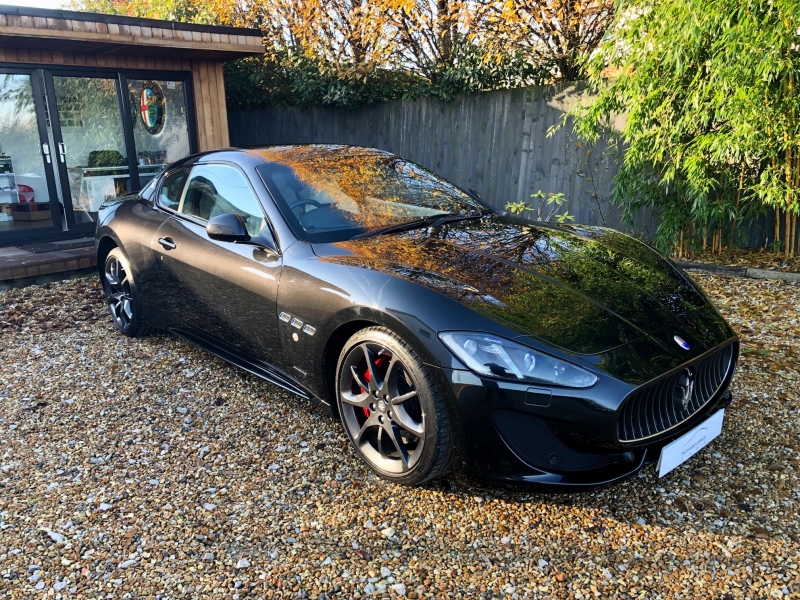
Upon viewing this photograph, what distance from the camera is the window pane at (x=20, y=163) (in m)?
7.46

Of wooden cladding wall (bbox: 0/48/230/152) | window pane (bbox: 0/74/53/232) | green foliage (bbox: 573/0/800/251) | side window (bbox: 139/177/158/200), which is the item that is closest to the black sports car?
side window (bbox: 139/177/158/200)

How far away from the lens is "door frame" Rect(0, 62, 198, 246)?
748cm

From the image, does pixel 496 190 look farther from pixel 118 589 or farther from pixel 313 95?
pixel 118 589

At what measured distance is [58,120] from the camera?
7688 mm

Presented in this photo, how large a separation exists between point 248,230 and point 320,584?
1.87 meters

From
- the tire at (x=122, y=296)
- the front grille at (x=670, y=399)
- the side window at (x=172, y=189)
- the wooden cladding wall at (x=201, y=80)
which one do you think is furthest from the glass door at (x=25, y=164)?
the front grille at (x=670, y=399)

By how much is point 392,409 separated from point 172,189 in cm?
259

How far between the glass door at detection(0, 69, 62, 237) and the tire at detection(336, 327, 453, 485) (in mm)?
6660

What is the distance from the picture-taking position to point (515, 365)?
2211 mm

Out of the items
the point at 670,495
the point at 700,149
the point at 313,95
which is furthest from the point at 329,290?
the point at 313,95

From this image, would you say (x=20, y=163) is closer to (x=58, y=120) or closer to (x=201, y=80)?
(x=58, y=120)

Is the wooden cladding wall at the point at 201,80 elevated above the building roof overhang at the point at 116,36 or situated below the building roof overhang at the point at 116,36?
below

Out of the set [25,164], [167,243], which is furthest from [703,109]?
[25,164]

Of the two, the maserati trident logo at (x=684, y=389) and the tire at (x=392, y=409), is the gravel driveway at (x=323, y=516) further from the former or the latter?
the maserati trident logo at (x=684, y=389)
